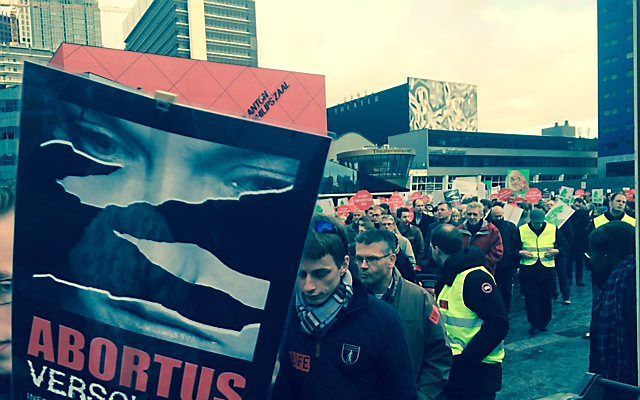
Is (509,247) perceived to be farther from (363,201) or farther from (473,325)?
(363,201)

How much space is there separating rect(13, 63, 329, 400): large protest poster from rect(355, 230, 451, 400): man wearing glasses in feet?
4.65

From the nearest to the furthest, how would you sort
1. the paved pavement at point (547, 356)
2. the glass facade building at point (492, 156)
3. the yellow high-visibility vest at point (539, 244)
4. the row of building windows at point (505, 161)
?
the paved pavement at point (547, 356) < the yellow high-visibility vest at point (539, 244) < the glass facade building at point (492, 156) < the row of building windows at point (505, 161)

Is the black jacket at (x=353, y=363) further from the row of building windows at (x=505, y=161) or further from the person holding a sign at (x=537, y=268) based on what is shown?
the row of building windows at (x=505, y=161)

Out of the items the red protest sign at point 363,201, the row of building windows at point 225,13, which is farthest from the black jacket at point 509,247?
the row of building windows at point 225,13

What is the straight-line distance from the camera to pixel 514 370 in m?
4.91

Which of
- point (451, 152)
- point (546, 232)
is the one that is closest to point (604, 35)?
point (451, 152)

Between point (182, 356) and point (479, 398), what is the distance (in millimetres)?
2378

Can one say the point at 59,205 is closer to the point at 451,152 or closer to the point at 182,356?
the point at 182,356

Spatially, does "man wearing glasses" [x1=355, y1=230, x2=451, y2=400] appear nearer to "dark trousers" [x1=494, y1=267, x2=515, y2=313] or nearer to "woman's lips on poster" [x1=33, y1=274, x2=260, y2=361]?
"woman's lips on poster" [x1=33, y1=274, x2=260, y2=361]

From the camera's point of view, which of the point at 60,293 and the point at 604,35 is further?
the point at 604,35

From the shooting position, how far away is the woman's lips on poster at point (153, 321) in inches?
45.9

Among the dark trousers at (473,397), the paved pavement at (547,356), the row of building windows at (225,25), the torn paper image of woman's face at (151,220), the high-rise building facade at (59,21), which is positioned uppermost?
the high-rise building facade at (59,21)

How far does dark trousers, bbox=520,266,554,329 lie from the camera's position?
623cm

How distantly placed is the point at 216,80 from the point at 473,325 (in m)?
42.3
